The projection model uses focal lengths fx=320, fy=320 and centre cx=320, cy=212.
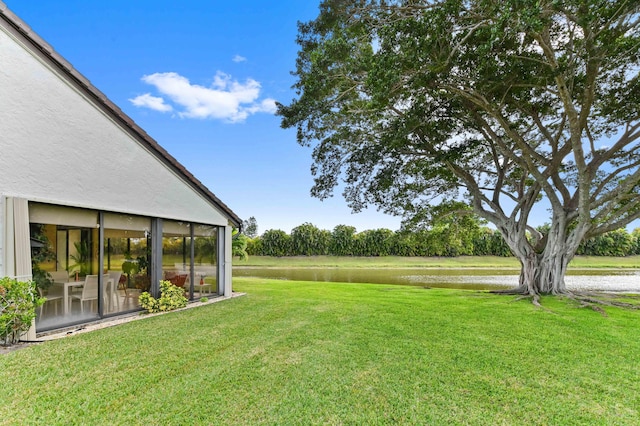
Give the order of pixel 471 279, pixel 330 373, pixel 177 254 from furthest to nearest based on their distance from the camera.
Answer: pixel 471 279, pixel 177 254, pixel 330 373

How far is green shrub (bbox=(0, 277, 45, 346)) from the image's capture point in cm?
505

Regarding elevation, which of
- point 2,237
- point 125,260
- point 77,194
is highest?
point 77,194

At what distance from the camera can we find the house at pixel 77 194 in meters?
5.50

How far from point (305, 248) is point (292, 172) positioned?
20447mm

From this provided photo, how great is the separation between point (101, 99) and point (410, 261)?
4006 centimetres

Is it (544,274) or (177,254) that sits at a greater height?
(177,254)

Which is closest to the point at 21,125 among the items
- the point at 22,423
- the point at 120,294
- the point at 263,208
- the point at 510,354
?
the point at 120,294

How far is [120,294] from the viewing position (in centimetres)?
770

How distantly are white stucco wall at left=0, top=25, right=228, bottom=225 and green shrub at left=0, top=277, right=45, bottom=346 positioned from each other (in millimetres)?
1540

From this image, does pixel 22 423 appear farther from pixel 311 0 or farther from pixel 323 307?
pixel 311 0

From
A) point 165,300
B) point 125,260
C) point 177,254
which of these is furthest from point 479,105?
point 125,260

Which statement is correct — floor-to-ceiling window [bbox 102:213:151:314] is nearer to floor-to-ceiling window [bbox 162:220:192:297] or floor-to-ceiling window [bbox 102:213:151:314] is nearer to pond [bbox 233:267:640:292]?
floor-to-ceiling window [bbox 162:220:192:297]

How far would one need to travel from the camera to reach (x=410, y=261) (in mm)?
42188

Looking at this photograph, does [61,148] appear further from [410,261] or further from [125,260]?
[410,261]
